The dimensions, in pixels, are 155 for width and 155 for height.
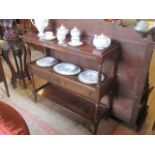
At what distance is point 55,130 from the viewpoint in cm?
193

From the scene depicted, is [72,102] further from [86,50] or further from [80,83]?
[86,50]

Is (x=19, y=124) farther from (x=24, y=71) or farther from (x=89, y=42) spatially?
(x=24, y=71)

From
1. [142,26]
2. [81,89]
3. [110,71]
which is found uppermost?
[142,26]

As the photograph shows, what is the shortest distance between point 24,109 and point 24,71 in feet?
2.14

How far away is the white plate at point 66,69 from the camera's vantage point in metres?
1.87

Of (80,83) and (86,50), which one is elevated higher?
(86,50)

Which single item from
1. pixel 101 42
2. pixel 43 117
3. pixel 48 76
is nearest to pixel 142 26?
pixel 101 42

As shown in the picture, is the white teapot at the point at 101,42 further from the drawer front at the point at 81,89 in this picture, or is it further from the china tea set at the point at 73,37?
the drawer front at the point at 81,89

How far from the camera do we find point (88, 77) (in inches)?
69.3

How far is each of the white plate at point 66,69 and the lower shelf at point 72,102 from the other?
0.38 m

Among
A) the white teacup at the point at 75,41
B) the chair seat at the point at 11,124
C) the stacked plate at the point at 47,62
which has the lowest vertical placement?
the chair seat at the point at 11,124

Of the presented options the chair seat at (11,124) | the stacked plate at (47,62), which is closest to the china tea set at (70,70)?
the stacked plate at (47,62)

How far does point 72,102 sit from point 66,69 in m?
0.40
